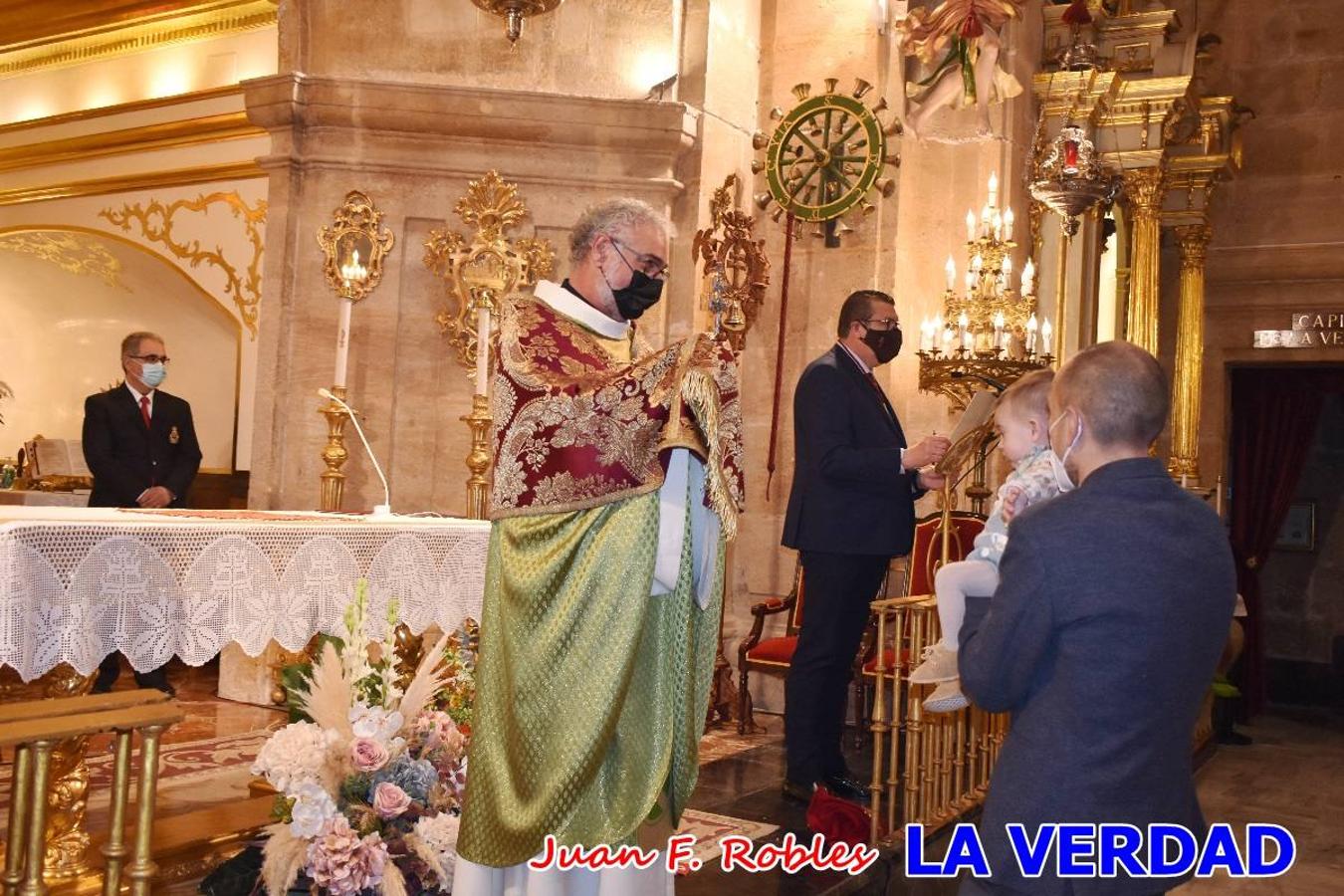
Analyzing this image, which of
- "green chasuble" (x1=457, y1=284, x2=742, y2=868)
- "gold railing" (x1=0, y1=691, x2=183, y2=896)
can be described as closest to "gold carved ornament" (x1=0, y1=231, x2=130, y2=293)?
"green chasuble" (x1=457, y1=284, x2=742, y2=868)

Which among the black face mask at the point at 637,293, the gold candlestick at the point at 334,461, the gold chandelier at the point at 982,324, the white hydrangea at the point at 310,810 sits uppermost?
the gold chandelier at the point at 982,324

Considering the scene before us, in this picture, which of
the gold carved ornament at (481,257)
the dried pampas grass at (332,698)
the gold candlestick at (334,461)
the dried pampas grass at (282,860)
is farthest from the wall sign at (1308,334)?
the dried pampas grass at (282,860)

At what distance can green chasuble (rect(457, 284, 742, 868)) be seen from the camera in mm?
3016

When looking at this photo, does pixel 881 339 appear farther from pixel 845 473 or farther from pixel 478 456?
pixel 478 456

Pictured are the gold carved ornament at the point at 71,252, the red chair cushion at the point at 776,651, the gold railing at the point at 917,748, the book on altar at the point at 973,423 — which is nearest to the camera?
the book on altar at the point at 973,423

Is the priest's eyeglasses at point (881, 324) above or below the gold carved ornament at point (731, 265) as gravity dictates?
below

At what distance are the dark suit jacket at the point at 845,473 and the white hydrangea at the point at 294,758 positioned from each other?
1.89m

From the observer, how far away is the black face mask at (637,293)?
10.8 ft

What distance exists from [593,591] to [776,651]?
10.4 ft

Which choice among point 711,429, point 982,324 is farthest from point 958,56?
point 711,429

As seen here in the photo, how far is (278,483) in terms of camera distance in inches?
254

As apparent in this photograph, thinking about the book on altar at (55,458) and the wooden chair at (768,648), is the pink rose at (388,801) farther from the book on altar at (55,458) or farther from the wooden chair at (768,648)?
the book on altar at (55,458)

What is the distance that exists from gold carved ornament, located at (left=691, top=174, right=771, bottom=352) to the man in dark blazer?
467 centimetres

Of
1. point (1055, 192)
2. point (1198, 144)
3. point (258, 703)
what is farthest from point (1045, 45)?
point (258, 703)
